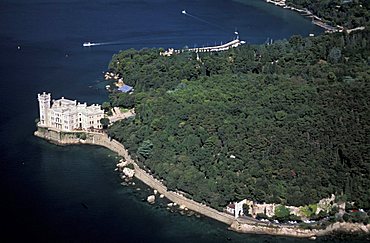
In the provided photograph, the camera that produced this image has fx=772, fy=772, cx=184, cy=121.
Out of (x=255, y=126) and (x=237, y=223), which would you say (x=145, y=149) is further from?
(x=237, y=223)

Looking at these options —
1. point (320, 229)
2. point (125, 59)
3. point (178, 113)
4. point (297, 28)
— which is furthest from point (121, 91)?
point (297, 28)

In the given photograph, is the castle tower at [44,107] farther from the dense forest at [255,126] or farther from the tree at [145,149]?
the tree at [145,149]

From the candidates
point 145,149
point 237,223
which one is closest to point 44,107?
point 145,149

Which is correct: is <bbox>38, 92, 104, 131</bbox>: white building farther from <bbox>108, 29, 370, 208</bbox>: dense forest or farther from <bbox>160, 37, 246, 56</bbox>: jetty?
<bbox>160, 37, 246, 56</bbox>: jetty

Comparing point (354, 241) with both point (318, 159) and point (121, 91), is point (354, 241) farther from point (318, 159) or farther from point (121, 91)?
point (121, 91)

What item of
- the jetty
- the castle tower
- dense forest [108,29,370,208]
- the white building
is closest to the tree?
dense forest [108,29,370,208]
